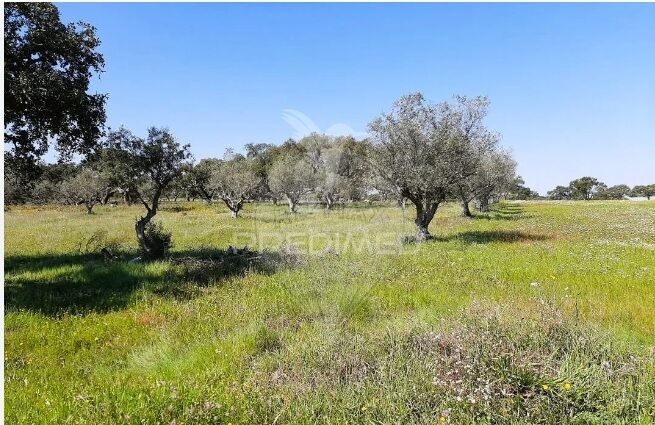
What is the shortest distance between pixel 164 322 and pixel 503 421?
7.50 m

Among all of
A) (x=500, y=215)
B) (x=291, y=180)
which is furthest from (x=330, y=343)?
(x=291, y=180)

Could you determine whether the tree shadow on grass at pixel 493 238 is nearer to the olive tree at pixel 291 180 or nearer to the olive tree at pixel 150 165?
the olive tree at pixel 150 165

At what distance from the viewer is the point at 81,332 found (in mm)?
9016

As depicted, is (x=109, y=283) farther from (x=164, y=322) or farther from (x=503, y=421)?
(x=503, y=421)

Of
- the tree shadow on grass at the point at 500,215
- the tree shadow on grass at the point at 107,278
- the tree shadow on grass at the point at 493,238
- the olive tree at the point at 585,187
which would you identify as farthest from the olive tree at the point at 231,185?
the olive tree at the point at 585,187

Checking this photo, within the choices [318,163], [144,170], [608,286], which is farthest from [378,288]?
[318,163]

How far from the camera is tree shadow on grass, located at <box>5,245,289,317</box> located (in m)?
11.3

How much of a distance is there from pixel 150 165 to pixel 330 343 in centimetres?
1673

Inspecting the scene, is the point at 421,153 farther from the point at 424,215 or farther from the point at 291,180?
the point at 291,180

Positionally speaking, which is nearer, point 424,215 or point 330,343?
point 330,343

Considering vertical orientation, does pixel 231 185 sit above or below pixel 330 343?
above

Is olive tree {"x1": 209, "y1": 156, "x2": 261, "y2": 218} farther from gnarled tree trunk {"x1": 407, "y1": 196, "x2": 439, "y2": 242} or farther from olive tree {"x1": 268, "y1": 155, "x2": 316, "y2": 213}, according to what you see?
gnarled tree trunk {"x1": 407, "y1": 196, "x2": 439, "y2": 242}

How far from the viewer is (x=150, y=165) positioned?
20.3 metres

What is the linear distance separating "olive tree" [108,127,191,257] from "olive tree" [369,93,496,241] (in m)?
11.3
